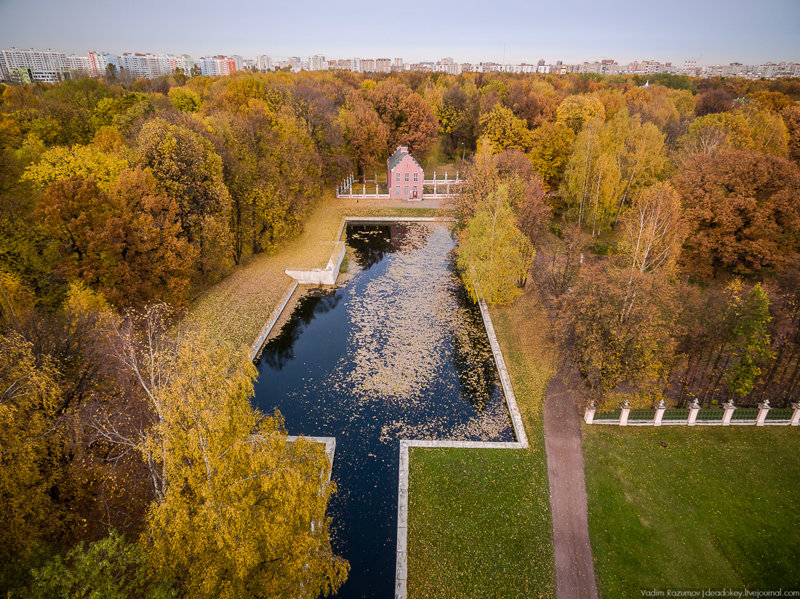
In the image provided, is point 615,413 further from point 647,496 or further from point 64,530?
point 64,530

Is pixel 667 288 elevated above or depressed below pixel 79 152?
below

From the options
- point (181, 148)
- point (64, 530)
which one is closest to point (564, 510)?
point (64, 530)

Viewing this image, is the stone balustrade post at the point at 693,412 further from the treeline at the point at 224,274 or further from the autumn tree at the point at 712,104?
the autumn tree at the point at 712,104

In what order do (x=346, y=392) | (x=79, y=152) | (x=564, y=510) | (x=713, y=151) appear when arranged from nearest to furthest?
(x=564, y=510) → (x=346, y=392) → (x=79, y=152) → (x=713, y=151)

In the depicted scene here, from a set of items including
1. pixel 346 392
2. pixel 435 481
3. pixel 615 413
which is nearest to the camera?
pixel 435 481

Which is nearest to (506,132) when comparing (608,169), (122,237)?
(608,169)

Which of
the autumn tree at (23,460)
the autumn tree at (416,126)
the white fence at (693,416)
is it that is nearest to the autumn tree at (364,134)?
the autumn tree at (416,126)

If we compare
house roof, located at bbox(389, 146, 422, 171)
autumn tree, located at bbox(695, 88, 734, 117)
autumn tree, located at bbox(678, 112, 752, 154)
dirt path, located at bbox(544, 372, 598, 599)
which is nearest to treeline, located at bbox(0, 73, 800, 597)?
autumn tree, located at bbox(678, 112, 752, 154)
